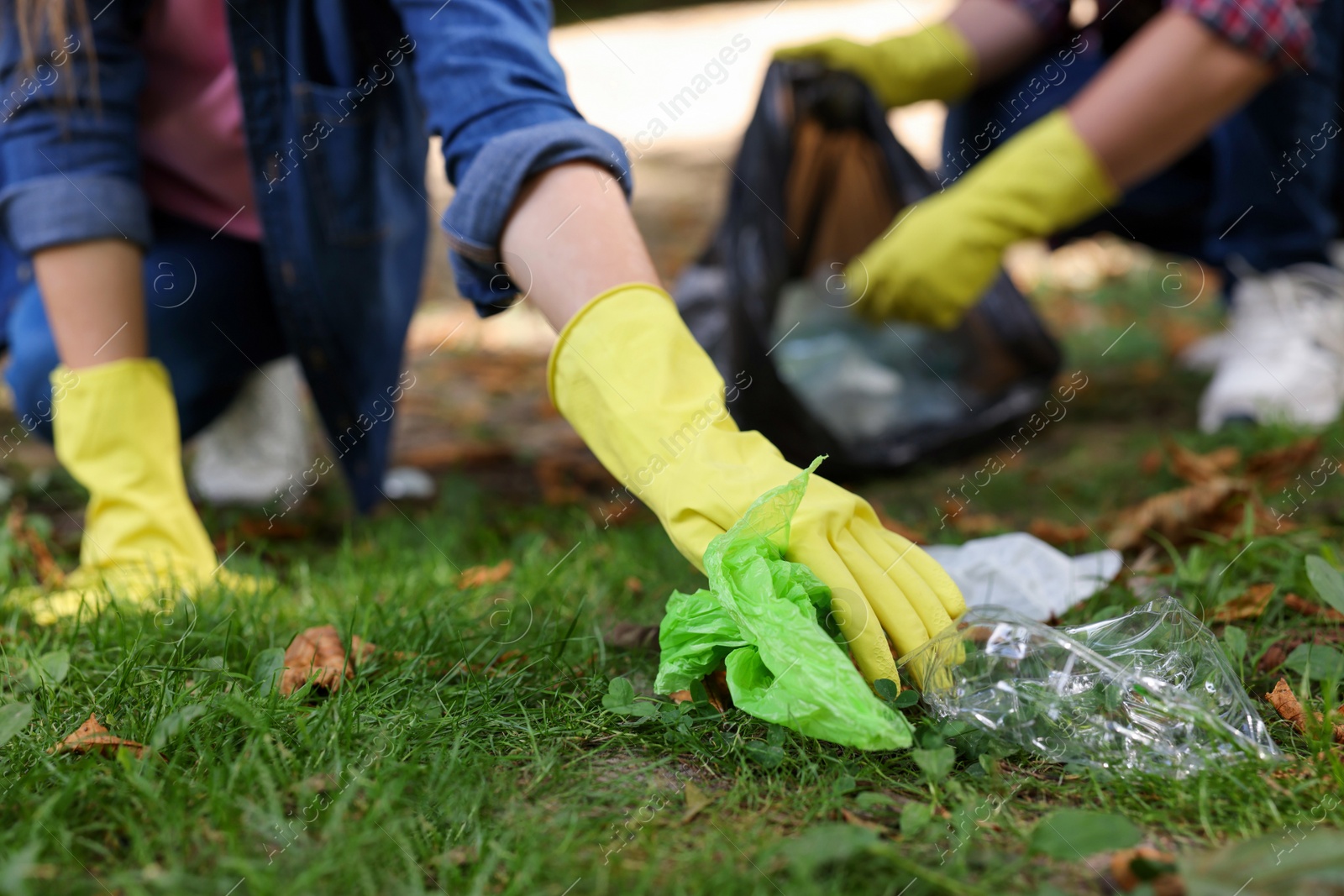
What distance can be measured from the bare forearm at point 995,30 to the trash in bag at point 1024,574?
178 centimetres

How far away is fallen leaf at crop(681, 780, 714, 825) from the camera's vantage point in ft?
2.87

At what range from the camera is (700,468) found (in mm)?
1117

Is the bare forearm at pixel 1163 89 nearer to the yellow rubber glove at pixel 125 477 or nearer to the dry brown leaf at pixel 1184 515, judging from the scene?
the dry brown leaf at pixel 1184 515

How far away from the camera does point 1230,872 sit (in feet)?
2.42

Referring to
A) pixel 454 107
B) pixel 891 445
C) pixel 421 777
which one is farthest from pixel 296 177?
pixel 891 445

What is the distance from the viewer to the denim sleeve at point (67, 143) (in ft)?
4.97

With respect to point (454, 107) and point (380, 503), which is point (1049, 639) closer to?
point (454, 107)

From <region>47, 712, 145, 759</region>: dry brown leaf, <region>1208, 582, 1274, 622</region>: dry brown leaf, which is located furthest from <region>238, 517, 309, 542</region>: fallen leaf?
<region>1208, 582, 1274, 622</region>: dry brown leaf

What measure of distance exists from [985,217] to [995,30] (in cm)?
81

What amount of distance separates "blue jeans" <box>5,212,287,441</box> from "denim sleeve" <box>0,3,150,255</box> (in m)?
0.26

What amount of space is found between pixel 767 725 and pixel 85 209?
130 cm

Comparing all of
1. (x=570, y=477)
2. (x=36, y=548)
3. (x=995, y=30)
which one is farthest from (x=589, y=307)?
(x=995, y=30)

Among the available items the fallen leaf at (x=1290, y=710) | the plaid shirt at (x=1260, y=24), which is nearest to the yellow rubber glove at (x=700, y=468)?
the fallen leaf at (x=1290, y=710)

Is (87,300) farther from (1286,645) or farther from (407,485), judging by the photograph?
(1286,645)
